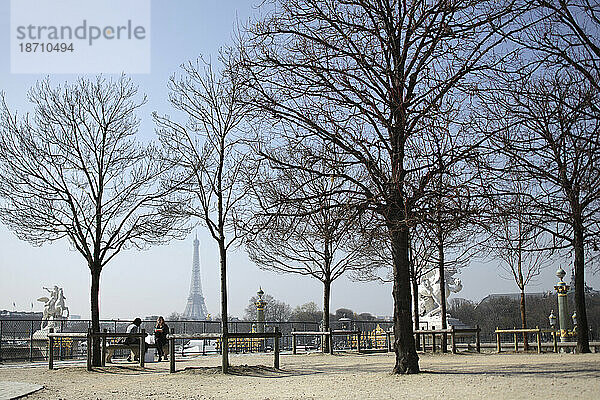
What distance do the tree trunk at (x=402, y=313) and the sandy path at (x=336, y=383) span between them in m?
0.39

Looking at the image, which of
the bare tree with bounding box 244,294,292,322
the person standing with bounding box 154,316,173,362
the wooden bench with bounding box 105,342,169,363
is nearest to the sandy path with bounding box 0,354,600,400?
the wooden bench with bounding box 105,342,169,363

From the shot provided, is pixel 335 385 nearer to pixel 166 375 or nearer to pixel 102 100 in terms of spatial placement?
pixel 166 375

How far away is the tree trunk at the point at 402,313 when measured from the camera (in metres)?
12.5

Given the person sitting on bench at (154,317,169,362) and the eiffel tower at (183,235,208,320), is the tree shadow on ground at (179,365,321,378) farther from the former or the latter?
the eiffel tower at (183,235,208,320)

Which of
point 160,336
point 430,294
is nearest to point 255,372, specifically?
point 160,336

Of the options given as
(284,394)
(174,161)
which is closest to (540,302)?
(174,161)

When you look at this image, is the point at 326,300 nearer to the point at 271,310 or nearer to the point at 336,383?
the point at 336,383

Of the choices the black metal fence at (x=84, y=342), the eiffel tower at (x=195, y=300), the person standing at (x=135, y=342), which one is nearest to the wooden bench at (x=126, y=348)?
the person standing at (x=135, y=342)

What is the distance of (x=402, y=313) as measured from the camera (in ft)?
41.8

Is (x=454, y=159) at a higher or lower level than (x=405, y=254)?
higher

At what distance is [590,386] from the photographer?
32.0 feet

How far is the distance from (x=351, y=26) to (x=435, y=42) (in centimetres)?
178

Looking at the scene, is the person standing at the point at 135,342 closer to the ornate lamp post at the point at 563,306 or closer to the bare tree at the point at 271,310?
the ornate lamp post at the point at 563,306

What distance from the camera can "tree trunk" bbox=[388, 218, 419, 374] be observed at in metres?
12.5
